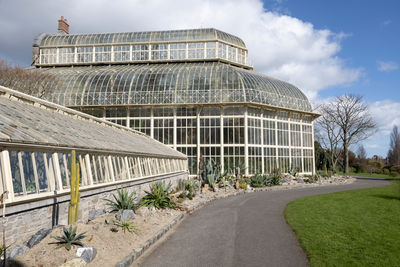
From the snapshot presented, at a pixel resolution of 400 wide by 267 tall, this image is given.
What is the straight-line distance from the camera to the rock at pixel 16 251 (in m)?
5.67

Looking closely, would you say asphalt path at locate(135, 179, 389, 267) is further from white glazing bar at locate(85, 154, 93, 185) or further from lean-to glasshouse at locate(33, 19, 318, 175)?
lean-to glasshouse at locate(33, 19, 318, 175)

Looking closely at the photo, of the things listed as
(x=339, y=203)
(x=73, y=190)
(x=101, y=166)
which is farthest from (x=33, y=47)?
(x=339, y=203)

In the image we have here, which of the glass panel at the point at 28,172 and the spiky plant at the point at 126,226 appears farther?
the spiky plant at the point at 126,226

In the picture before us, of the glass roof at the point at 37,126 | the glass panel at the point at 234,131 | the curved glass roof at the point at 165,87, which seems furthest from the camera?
the curved glass roof at the point at 165,87

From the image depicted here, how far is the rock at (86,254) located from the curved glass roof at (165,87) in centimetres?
2142

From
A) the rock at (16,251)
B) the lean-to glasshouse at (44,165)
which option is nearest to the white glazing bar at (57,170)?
the lean-to glasshouse at (44,165)

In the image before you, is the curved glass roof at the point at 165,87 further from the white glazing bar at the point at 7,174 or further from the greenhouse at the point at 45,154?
the white glazing bar at the point at 7,174

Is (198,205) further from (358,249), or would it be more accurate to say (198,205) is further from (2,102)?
(2,102)

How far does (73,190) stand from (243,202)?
10.1 m

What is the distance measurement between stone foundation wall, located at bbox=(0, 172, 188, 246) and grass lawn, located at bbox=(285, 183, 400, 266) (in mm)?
6306

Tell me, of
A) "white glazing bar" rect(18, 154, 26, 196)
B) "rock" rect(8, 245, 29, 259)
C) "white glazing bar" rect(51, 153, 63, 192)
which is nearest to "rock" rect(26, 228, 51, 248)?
"rock" rect(8, 245, 29, 259)

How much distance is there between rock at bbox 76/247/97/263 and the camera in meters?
5.87

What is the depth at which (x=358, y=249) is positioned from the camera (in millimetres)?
7023

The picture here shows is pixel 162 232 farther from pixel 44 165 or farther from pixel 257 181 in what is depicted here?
pixel 257 181
